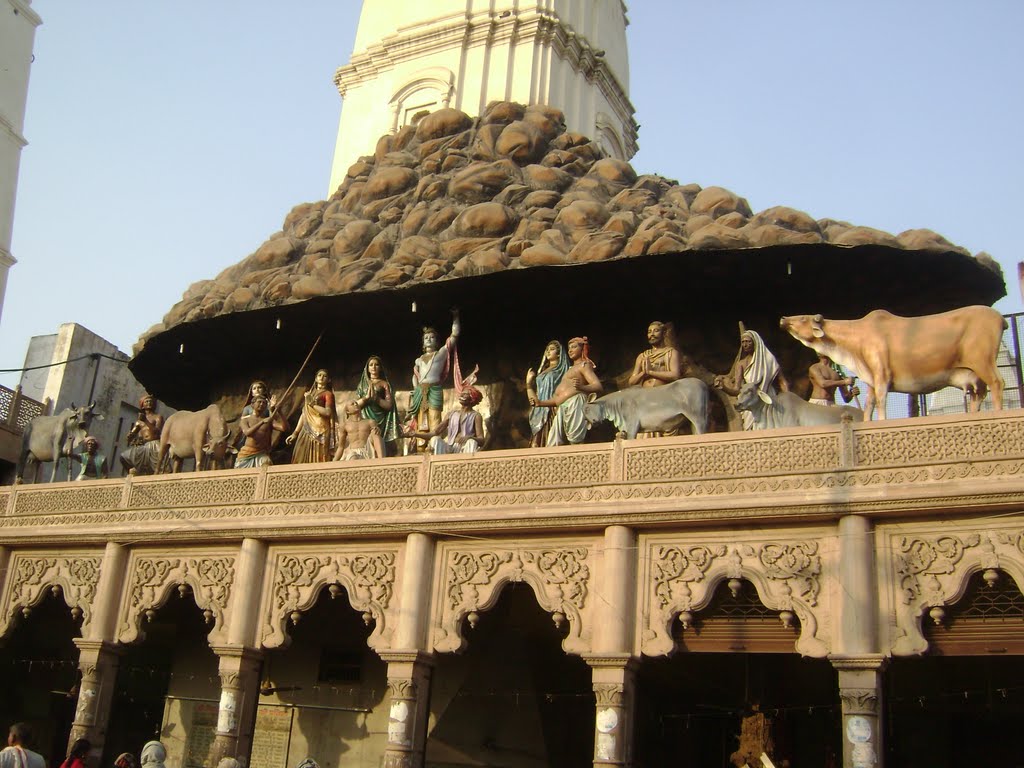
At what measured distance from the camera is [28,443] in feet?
66.8

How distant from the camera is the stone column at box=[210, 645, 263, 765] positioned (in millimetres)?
12797

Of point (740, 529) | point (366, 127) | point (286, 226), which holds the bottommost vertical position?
point (740, 529)

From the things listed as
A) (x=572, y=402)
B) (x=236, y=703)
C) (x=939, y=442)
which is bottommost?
(x=236, y=703)

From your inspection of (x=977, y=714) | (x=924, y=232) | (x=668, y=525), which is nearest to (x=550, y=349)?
(x=668, y=525)

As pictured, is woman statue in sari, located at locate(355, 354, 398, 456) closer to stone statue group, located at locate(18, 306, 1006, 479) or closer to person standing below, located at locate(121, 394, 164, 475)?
stone statue group, located at locate(18, 306, 1006, 479)

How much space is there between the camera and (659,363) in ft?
45.1

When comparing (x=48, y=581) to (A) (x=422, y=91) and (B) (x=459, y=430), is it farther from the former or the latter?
(A) (x=422, y=91)

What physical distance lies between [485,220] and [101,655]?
25.4 feet

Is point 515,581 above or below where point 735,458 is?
below

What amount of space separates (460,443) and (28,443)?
10104 mm

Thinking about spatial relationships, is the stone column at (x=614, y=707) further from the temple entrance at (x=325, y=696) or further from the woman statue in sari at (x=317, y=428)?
the woman statue in sari at (x=317, y=428)

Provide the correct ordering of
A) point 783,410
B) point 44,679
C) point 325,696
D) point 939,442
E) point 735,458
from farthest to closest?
point 44,679 < point 325,696 < point 783,410 < point 735,458 < point 939,442

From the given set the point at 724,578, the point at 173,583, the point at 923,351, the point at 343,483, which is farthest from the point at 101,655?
the point at 923,351

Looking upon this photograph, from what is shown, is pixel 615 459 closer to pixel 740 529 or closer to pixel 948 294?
pixel 740 529
